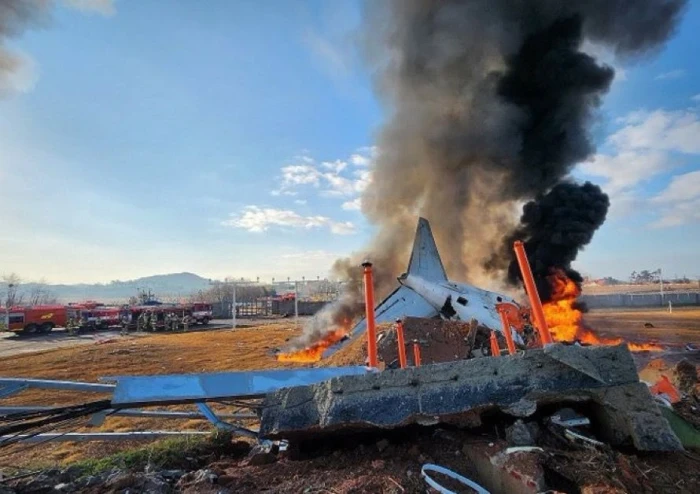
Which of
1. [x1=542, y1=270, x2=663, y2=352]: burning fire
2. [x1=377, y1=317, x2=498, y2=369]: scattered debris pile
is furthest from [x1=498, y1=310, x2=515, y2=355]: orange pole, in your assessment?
[x1=542, y1=270, x2=663, y2=352]: burning fire

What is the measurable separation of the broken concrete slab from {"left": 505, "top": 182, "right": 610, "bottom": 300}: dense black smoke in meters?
17.6

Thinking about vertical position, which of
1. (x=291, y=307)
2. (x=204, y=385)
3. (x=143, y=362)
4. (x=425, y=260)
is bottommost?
(x=143, y=362)

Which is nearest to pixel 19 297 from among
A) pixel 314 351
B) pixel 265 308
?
pixel 265 308

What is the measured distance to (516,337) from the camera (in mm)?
11469

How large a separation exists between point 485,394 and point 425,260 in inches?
571

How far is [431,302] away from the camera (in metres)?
15.0

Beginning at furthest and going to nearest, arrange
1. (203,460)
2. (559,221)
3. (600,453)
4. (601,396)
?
(559,221), (203,460), (601,396), (600,453)

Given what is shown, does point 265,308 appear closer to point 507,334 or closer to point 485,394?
point 507,334

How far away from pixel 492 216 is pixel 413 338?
1403 centimetres

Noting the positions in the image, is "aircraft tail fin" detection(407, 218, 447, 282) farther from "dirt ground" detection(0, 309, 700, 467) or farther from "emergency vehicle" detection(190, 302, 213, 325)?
"emergency vehicle" detection(190, 302, 213, 325)

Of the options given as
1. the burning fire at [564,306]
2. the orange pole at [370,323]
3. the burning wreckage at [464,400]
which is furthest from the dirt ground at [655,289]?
the burning wreckage at [464,400]

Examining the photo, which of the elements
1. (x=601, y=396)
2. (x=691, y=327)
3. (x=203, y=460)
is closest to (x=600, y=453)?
(x=601, y=396)

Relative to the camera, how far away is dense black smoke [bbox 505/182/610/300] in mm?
18844

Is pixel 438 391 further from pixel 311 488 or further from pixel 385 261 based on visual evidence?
pixel 385 261
